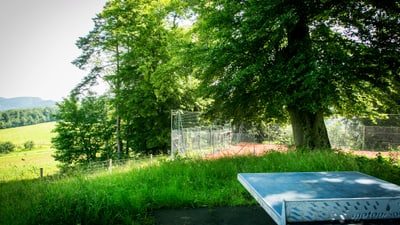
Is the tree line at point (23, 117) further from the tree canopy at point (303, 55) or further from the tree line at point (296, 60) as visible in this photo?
the tree canopy at point (303, 55)

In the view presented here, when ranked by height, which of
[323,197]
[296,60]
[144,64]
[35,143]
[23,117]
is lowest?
[35,143]

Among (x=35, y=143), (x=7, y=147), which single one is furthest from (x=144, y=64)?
(x=35, y=143)

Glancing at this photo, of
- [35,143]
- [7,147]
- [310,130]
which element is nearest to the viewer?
[310,130]

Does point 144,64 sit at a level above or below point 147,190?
above

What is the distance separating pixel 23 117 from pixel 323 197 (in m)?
47.2

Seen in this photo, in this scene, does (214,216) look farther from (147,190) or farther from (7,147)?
(7,147)

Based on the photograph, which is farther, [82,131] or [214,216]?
[82,131]

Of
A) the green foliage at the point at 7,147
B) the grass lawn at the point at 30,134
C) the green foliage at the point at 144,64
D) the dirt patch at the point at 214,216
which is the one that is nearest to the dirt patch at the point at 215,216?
the dirt patch at the point at 214,216

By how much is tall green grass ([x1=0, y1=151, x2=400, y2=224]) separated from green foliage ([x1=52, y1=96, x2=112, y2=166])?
20663mm

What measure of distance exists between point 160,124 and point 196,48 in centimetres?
1207

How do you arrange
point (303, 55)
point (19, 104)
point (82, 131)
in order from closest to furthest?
point (303, 55) → point (82, 131) → point (19, 104)

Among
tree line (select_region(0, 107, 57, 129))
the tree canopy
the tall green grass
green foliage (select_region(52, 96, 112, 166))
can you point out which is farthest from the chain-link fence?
tree line (select_region(0, 107, 57, 129))

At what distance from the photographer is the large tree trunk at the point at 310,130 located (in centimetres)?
1016

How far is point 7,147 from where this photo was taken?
29172 mm
